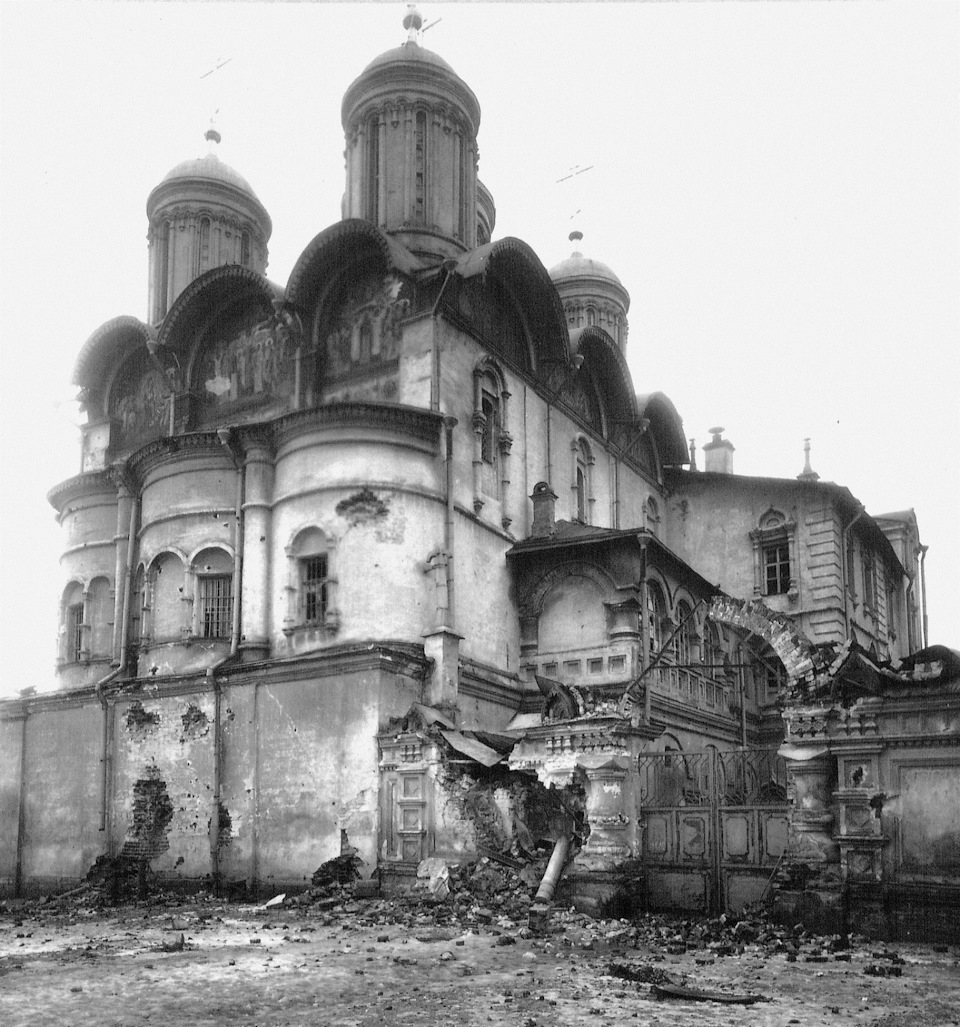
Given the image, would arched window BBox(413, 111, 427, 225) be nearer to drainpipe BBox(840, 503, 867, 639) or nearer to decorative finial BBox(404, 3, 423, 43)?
decorative finial BBox(404, 3, 423, 43)

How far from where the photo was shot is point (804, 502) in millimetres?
27453

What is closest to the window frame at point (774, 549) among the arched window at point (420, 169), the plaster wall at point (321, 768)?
the arched window at point (420, 169)

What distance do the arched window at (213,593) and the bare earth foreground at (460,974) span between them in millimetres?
6670

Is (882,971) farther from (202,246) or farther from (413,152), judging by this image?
(202,246)

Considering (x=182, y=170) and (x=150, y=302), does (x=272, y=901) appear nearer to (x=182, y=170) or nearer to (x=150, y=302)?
(x=150, y=302)

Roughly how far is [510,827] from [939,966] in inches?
261

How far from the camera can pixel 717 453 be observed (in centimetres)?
3312

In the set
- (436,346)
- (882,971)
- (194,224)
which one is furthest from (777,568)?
(882,971)

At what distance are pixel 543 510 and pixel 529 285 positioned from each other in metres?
4.69

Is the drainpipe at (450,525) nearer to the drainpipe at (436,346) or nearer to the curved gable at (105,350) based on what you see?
the drainpipe at (436,346)

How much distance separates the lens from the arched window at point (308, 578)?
1997cm

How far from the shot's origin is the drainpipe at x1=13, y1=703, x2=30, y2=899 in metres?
22.2

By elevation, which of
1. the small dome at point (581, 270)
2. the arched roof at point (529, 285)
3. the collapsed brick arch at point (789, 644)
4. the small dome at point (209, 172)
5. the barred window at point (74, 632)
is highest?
the small dome at point (581, 270)

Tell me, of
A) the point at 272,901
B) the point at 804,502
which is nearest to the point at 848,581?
the point at 804,502
